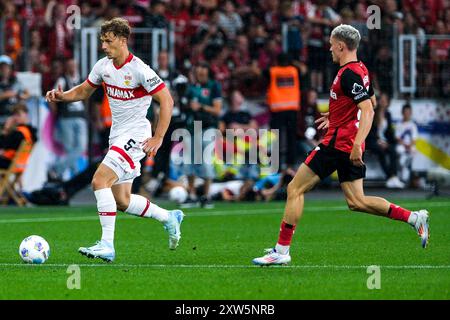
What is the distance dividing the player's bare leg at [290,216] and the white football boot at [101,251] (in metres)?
1.43

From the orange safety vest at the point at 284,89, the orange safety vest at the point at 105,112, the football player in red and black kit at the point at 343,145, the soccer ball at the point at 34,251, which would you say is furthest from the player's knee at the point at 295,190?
the orange safety vest at the point at 284,89

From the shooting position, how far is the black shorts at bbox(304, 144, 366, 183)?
1134 centimetres

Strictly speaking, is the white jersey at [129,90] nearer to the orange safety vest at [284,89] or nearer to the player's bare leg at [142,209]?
the player's bare leg at [142,209]

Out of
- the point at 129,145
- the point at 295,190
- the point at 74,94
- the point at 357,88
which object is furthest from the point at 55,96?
the point at 357,88

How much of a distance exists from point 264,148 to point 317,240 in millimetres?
7995

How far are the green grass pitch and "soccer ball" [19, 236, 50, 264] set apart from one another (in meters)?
0.09

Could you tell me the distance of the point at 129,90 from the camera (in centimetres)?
1196

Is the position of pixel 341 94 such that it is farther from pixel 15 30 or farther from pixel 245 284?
pixel 15 30

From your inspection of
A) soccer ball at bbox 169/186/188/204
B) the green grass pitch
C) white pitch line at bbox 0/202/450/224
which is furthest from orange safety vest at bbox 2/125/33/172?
soccer ball at bbox 169/186/188/204

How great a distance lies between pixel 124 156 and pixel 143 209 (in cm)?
70

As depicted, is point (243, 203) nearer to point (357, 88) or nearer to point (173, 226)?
point (173, 226)

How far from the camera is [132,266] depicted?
448 inches

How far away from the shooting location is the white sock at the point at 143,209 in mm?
12258

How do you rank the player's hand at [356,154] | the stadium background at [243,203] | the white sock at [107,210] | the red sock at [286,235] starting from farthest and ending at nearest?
the white sock at [107,210], the red sock at [286,235], the player's hand at [356,154], the stadium background at [243,203]
